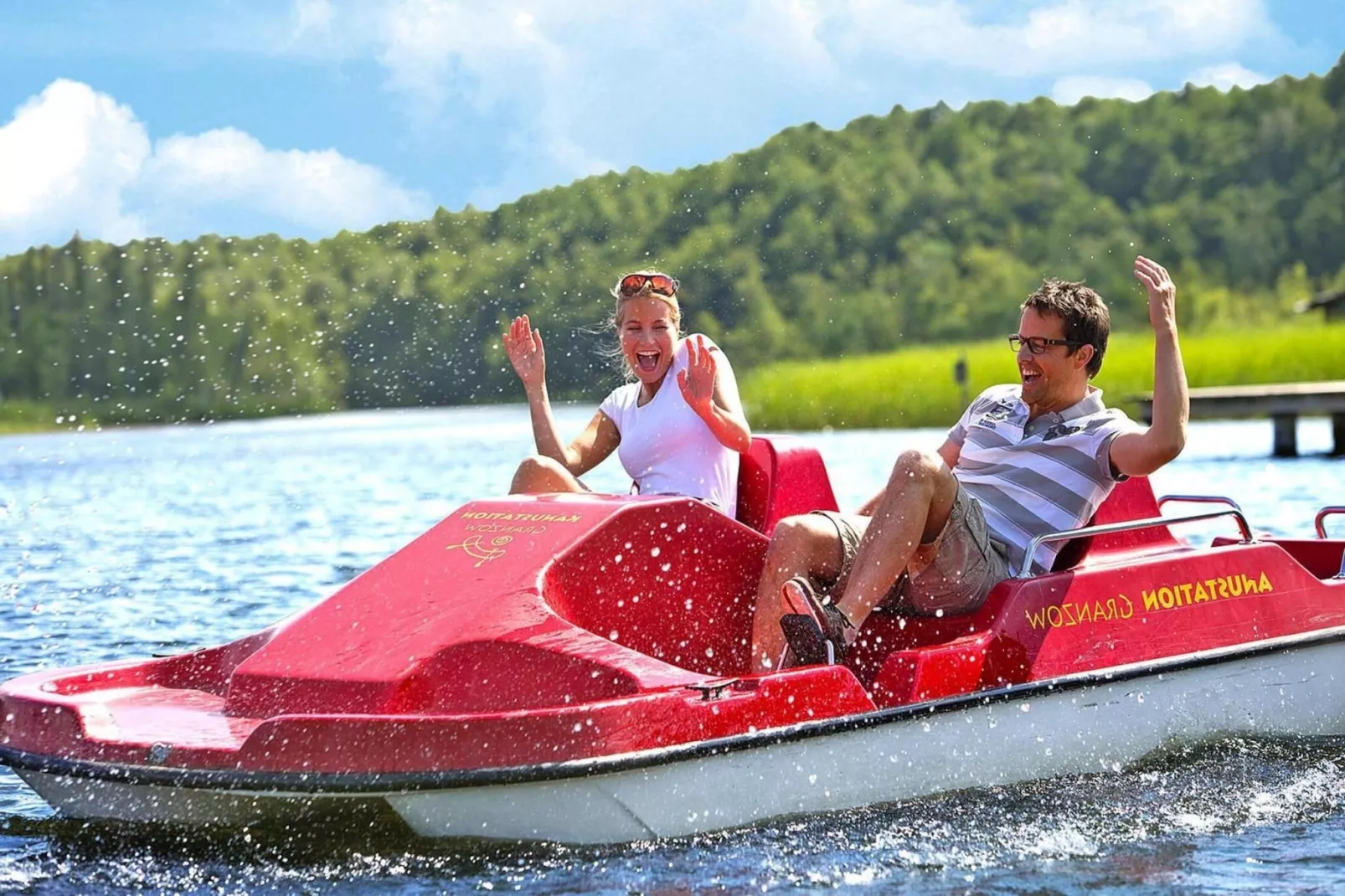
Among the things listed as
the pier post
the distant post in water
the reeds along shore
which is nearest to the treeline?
the reeds along shore

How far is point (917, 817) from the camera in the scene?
502 cm

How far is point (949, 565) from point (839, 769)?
0.82 meters

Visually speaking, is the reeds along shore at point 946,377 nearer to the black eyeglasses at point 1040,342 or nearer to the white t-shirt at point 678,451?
the white t-shirt at point 678,451

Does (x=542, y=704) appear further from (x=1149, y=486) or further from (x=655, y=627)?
(x=1149, y=486)

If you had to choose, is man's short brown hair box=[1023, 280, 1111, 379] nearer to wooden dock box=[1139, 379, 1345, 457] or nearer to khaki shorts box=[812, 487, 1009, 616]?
khaki shorts box=[812, 487, 1009, 616]

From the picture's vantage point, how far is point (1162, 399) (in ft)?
17.1

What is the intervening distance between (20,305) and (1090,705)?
64189 mm

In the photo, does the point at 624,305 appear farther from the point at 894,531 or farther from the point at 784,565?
the point at 894,531

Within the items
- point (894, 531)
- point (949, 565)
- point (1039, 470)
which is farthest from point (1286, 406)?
point (894, 531)

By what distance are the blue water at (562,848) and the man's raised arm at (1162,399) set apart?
3.41 feet

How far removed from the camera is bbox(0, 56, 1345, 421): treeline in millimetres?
62000

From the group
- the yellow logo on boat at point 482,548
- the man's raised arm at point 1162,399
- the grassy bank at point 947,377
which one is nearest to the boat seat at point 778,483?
the yellow logo on boat at point 482,548

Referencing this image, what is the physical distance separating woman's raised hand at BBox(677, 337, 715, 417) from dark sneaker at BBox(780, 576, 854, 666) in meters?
0.85

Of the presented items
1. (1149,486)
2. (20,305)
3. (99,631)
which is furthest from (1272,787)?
(20,305)
